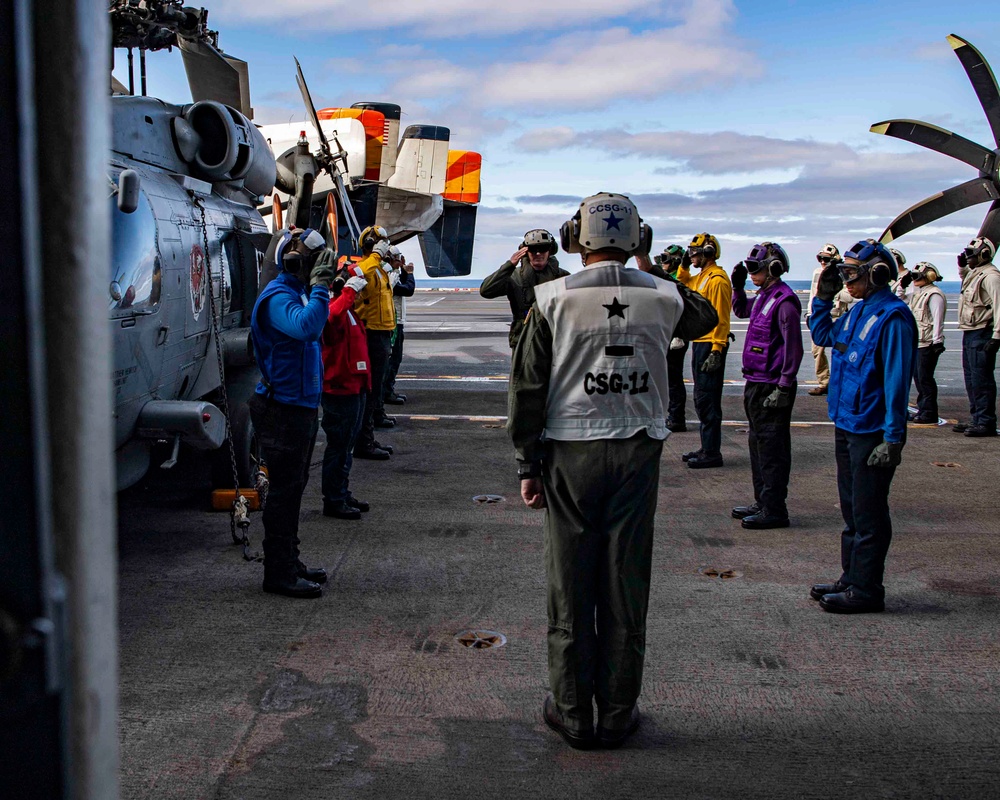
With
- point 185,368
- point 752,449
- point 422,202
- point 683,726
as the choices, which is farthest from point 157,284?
point 422,202

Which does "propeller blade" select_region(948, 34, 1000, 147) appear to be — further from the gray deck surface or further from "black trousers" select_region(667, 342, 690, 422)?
the gray deck surface

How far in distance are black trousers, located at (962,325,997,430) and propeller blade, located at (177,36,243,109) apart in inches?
345

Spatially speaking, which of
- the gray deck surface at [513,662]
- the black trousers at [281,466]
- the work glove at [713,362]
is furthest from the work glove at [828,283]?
the black trousers at [281,466]

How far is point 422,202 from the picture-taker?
2689 centimetres

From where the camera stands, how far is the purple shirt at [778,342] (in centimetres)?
641

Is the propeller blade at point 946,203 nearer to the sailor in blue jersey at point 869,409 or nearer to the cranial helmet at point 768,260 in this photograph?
the cranial helmet at point 768,260

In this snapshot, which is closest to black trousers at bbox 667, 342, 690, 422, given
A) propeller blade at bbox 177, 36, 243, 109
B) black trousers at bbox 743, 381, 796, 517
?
black trousers at bbox 743, 381, 796, 517

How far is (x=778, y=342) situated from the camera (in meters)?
6.51

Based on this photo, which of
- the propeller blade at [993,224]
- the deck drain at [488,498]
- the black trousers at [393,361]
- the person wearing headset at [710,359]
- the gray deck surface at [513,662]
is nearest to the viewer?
the gray deck surface at [513,662]

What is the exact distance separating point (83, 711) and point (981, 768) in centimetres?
347

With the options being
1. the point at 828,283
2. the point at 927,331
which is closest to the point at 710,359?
the point at 828,283

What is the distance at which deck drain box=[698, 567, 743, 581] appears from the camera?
18.2 ft

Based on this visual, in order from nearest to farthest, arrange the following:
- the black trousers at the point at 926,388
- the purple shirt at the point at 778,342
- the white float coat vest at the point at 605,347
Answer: the white float coat vest at the point at 605,347 → the purple shirt at the point at 778,342 → the black trousers at the point at 926,388

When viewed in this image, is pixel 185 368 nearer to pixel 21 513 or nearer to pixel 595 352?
pixel 595 352
